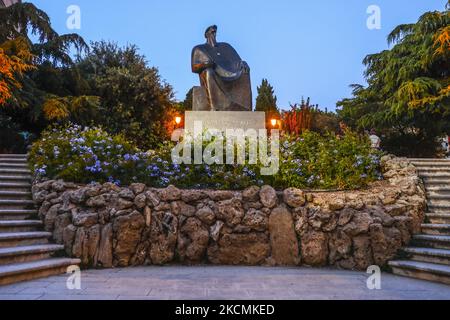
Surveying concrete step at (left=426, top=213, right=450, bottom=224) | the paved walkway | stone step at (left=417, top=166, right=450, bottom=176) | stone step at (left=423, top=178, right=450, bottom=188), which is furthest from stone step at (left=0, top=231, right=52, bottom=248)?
stone step at (left=417, top=166, right=450, bottom=176)

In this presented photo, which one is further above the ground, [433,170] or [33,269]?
[433,170]

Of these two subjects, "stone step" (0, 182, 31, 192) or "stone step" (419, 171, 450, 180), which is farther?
"stone step" (419, 171, 450, 180)

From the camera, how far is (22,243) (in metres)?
4.50

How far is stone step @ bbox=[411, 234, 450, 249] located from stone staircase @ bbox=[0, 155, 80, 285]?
433 cm

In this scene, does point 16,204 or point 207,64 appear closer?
point 16,204

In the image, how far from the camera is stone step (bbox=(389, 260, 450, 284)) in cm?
397

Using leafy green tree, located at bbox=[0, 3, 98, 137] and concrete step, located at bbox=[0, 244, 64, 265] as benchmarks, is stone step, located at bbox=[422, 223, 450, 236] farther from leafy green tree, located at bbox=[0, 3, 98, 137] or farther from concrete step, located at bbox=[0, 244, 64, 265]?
leafy green tree, located at bbox=[0, 3, 98, 137]

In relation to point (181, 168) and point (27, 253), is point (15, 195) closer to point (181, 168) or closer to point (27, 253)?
point (27, 253)

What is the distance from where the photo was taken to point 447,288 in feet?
12.2

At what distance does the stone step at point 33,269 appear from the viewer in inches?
144

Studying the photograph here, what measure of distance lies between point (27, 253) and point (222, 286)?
2.27m

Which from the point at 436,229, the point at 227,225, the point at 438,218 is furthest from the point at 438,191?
the point at 227,225

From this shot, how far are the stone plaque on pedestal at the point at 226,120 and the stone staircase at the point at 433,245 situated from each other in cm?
388

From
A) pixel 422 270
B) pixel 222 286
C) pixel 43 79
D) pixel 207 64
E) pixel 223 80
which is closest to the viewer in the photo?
pixel 222 286
